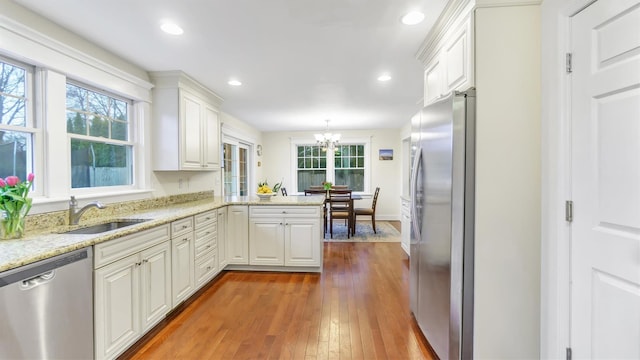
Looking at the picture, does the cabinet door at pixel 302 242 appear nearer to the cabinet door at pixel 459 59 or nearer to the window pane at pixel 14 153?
the cabinet door at pixel 459 59

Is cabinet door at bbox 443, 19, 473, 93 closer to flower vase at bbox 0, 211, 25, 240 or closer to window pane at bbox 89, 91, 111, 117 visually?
flower vase at bbox 0, 211, 25, 240

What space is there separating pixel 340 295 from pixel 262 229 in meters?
1.25

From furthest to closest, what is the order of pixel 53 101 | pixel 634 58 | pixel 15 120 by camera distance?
pixel 53 101 → pixel 15 120 → pixel 634 58

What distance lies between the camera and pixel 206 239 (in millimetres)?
2943

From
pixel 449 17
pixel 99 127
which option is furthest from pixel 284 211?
pixel 449 17

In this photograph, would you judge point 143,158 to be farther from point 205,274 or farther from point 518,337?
point 518,337

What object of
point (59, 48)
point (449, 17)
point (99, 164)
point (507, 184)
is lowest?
point (507, 184)

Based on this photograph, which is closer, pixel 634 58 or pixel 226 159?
pixel 634 58

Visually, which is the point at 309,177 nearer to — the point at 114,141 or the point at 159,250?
the point at 114,141

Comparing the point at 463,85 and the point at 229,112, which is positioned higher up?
the point at 229,112

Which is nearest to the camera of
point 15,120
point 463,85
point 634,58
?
point 634,58

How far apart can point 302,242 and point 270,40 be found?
7.30 ft

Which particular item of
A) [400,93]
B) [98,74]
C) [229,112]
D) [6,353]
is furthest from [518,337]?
[229,112]

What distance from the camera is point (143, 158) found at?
295 centimetres
